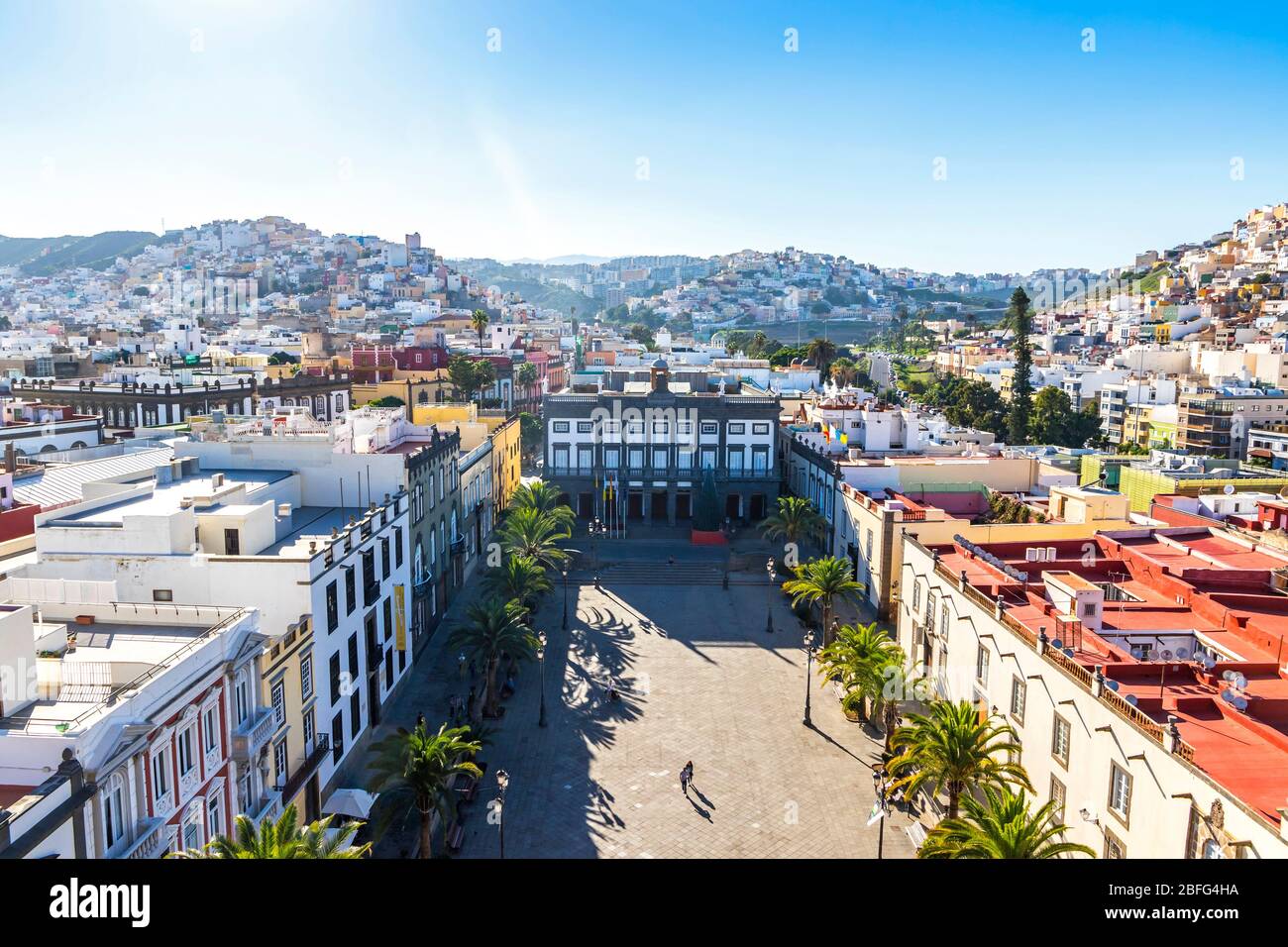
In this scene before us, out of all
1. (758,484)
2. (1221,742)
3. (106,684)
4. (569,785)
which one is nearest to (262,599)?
(106,684)

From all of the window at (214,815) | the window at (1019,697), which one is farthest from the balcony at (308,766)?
the window at (1019,697)

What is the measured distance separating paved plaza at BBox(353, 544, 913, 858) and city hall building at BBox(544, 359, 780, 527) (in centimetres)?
1907

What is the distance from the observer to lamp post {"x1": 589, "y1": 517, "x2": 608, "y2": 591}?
52.4 m

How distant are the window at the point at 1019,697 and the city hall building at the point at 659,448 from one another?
37625 millimetres

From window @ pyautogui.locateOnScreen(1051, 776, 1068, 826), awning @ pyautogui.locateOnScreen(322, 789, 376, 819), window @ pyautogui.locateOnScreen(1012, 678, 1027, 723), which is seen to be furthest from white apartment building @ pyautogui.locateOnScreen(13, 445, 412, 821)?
window @ pyautogui.locateOnScreen(1012, 678, 1027, 723)

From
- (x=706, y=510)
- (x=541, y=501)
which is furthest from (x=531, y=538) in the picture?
(x=706, y=510)

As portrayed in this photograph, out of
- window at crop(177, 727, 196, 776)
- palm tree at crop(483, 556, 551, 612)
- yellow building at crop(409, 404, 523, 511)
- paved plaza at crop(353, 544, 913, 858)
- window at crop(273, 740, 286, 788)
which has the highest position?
yellow building at crop(409, 404, 523, 511)

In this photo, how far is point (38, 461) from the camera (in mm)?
41219

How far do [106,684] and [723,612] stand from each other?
31057 millimetres

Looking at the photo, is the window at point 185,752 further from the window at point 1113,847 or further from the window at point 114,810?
the window at point 1113,847

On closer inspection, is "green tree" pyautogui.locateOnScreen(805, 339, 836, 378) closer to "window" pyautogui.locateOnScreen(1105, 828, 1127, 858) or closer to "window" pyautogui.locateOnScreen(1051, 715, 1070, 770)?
"window" pyautogui.locateOnScreen(1051, 715, 1070, 770)

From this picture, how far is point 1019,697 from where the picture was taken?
968 inches
